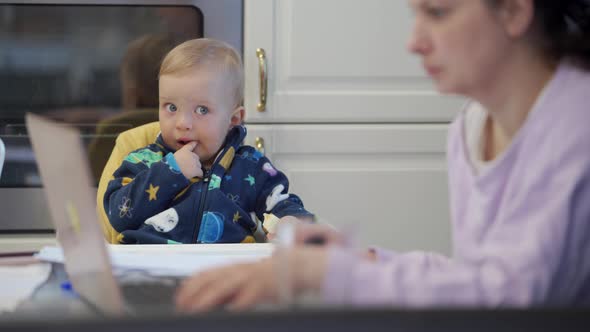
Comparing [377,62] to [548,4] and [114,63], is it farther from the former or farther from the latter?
[548,4]

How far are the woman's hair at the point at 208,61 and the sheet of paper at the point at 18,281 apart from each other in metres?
0.67

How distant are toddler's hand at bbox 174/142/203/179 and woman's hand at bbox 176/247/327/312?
2.85 feet

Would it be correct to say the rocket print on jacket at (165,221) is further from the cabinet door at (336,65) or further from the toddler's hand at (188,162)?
the cabinet door at (336,65)

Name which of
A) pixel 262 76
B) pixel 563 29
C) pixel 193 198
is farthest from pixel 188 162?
pixel 563 29

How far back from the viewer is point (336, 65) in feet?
7.57

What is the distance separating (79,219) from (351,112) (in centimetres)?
174

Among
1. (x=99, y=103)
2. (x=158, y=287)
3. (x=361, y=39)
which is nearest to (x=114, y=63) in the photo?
(x=99, y=103)

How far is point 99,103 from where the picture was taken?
2.28m

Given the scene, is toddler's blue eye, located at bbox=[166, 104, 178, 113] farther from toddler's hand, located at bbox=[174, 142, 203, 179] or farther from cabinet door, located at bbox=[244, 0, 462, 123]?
cabinet door, located at bbox=[244, 0, 462, 123]

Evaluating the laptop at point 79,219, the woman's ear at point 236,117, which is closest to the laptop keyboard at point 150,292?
the laptop at point 79,219

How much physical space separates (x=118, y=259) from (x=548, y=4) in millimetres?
547

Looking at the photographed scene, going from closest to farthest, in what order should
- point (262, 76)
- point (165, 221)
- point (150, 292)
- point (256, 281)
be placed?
point (256, 281)
point (150, 292)
point (165, 221)
point (262, 76)

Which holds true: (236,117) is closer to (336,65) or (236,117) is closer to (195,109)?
(195,109)

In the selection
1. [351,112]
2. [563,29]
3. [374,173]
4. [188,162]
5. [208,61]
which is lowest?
[374,173]
